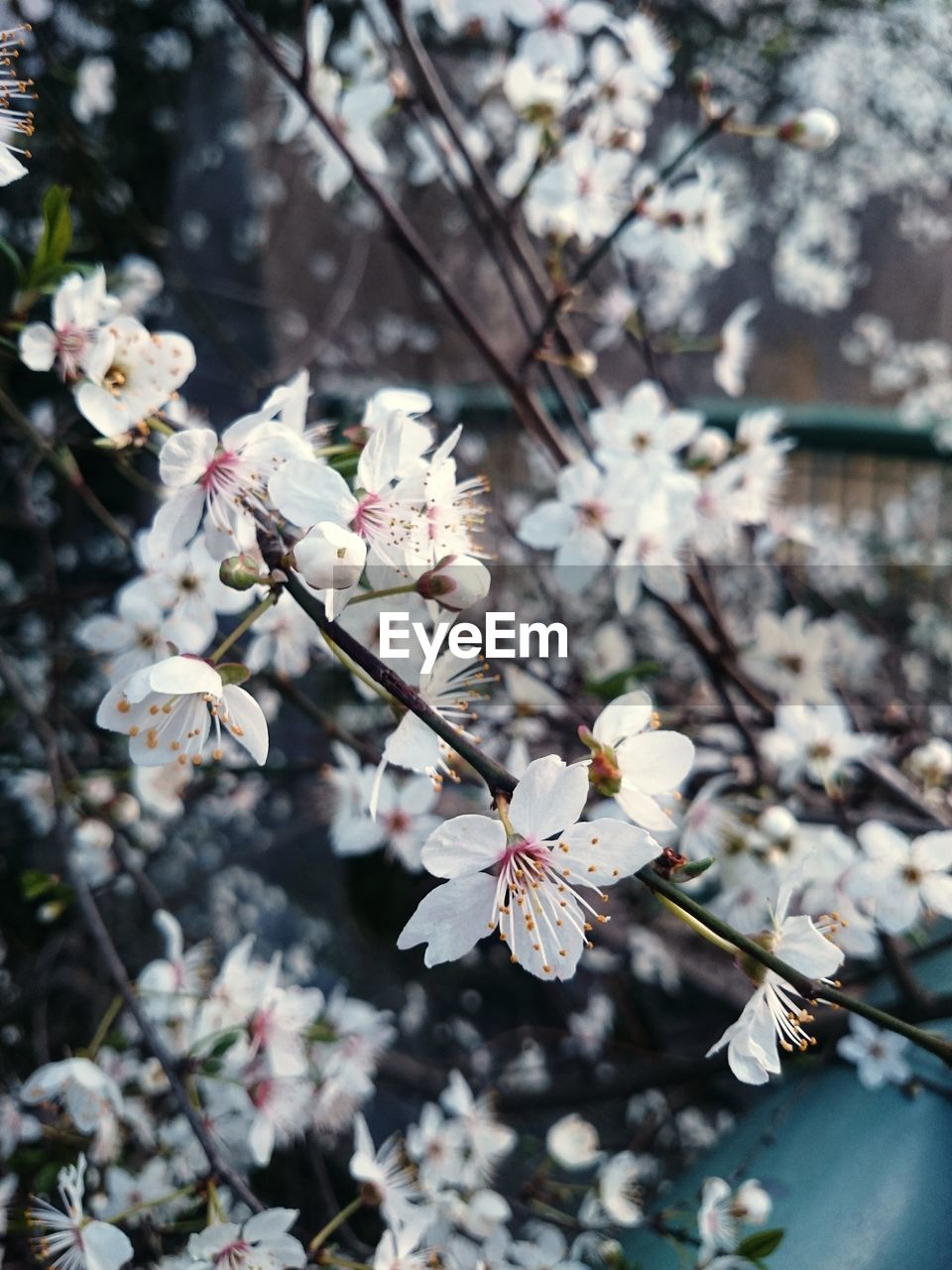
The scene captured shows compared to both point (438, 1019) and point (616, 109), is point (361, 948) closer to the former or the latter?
point (438, 1019)

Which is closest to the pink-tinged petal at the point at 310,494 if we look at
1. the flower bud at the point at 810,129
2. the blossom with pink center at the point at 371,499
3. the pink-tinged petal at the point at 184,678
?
the blossom with pink center at the point at 371,499

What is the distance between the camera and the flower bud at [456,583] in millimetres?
574

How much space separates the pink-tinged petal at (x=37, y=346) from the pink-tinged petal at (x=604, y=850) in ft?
1.59

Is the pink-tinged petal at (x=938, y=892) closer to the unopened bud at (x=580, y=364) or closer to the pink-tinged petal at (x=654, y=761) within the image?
the pink-tinged petal at (x=654, y=761)

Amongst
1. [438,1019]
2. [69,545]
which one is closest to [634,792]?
[438,1019]

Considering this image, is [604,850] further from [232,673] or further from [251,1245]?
[251,1245]

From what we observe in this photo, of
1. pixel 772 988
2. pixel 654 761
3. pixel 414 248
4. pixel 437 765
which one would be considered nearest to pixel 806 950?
pixel 772 988

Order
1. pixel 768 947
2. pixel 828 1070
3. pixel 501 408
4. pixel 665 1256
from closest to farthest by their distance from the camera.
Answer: pixel 768 947 → pixel 665 1256 → pixel 828 1070 → pixel 501 408

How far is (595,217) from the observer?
1229 mm

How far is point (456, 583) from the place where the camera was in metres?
0.57

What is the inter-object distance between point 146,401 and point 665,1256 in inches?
38.8

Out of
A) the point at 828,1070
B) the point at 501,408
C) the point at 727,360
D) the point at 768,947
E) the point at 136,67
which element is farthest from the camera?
the point at 501,408

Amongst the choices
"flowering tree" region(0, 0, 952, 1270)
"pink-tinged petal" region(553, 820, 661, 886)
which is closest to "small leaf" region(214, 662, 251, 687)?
"flowering tree" region(0, 0, 952, 1270)

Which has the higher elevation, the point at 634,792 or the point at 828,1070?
the point at 634,792
